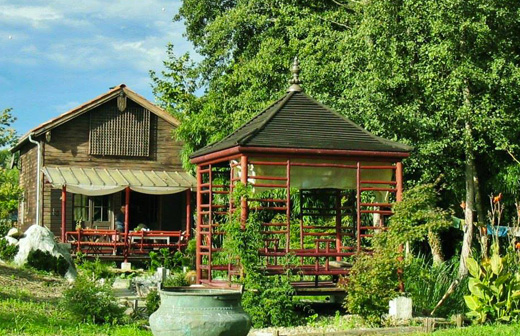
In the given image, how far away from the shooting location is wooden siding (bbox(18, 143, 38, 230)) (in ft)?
103

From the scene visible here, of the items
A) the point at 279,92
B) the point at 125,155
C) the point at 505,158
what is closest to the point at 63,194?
the point at 125,155

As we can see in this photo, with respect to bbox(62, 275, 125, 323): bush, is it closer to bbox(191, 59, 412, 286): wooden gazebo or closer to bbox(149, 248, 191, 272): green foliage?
bbox(191, 59, 412, 286): wooden gazebo

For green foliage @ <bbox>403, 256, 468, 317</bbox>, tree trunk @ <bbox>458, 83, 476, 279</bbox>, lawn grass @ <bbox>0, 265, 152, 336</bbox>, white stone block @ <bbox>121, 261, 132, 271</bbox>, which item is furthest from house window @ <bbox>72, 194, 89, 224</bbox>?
green foliage @ <bbox>403, 256, 468, 317</bbox>

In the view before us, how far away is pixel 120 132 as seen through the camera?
3170 centimetres

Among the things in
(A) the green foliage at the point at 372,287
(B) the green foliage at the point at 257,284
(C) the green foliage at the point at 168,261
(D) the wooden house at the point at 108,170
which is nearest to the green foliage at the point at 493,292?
(A) the green foliage at the point at 372,287

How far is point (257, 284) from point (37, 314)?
361 cm

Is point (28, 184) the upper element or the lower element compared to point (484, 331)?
upper

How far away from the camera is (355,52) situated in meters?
21.2

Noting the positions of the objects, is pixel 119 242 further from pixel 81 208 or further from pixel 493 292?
pixel 493 292

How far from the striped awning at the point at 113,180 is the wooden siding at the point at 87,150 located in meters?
0.36

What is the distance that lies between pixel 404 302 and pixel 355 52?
917 centimetres

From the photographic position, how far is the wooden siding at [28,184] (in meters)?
31.4

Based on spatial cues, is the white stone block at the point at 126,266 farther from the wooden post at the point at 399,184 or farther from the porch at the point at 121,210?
the wooden post at the point at 399,184

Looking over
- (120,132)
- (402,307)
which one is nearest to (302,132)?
(402,307)
